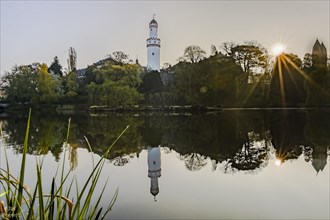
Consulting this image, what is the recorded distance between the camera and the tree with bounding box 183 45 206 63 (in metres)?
42.0

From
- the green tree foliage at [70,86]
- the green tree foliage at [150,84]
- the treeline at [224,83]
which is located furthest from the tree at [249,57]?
the green tree foliage at [70,86]

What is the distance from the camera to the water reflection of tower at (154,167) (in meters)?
6.64

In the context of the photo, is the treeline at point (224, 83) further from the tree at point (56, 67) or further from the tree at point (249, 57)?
the tree at point (56, 67)

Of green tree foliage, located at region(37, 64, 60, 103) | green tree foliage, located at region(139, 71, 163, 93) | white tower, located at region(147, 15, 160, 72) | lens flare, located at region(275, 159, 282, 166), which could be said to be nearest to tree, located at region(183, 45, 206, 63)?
green tree foliage, located at region(139, 71, 163, 93)

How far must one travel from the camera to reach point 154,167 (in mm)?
8852

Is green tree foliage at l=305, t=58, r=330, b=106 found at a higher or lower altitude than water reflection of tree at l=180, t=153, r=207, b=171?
higher

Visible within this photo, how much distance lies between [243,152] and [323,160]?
8.43 feet

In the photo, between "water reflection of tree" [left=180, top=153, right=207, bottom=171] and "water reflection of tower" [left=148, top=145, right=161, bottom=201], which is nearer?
"water reflection of tower" [left=148, top=145, right=161, bottom=201]

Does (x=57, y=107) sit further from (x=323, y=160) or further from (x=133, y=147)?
(x=323, y=160)

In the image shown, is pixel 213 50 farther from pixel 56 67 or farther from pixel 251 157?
pixel 251 157

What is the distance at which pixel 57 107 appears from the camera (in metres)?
45.6

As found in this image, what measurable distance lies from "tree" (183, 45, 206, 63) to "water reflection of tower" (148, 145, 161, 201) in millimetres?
30913

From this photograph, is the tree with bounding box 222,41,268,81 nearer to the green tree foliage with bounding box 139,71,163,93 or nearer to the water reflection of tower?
the green tree foliage with bounding box 139,71,163,93

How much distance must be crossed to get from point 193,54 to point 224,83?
5.29 metres
